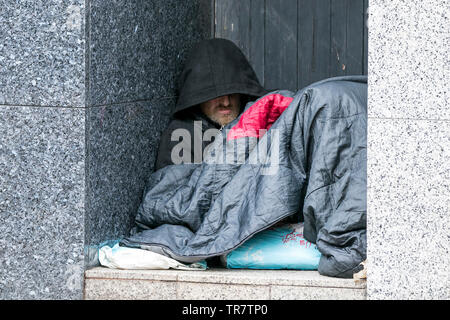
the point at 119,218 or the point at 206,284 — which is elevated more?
the point at 119,218

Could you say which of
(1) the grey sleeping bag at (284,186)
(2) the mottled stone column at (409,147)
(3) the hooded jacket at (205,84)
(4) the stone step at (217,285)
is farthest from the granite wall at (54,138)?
(2) the mottled stone column at (409,147)

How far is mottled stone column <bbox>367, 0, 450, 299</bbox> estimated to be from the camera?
2961mm

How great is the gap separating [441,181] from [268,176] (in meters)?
0.81

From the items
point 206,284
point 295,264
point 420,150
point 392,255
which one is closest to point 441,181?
point 420,150

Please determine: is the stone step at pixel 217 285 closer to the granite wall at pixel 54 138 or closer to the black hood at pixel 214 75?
the granite wall at pixel 54 138

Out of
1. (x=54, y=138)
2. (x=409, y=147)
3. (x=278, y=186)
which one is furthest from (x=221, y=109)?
(x=409, y=147)

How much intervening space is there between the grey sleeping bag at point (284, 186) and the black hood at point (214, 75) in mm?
389

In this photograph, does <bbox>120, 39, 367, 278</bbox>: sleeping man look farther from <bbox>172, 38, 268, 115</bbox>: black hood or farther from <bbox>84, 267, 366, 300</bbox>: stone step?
<bbox>172, 38, 268, 115</bbox>: black hood

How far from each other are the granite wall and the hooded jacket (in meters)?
0.60

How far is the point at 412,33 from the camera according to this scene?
297 cm

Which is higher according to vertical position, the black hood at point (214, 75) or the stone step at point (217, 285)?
the black hood at point (214, 75)

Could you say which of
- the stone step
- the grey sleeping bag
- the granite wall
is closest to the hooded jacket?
the grey sleeping bag

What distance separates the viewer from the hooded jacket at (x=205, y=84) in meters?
4.11
